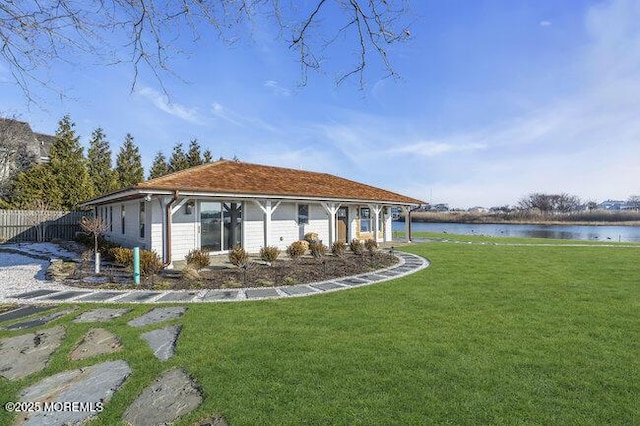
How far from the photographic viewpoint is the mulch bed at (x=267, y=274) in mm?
8273

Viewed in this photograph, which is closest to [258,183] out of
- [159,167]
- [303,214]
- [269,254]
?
[303,214]

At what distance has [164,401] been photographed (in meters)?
3.04

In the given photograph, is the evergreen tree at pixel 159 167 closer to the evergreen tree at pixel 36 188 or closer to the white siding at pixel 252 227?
the evergreen tree at pixel 36 188

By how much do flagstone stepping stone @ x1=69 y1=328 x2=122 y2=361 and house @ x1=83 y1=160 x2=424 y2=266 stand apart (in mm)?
5818

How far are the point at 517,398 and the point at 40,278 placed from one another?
11.3 m

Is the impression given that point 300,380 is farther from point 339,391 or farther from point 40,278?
point 40,278

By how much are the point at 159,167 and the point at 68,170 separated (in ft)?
37.3

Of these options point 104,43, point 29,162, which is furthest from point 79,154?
point 104,43

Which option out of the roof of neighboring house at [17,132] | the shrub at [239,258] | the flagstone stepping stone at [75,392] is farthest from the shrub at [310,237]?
the roof of neighboring house at [17,132]

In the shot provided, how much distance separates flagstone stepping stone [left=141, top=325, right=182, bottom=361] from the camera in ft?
13.4

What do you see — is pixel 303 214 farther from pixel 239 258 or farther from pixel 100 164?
pixel 100 164

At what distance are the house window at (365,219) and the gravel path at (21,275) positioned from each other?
47.6ft

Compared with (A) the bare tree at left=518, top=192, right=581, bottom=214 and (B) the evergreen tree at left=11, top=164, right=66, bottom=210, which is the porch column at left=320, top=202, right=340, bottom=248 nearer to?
(B) the evergreen tree at left=11, top=164, right=66, bottom=210

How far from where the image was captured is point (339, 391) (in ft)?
10.4
